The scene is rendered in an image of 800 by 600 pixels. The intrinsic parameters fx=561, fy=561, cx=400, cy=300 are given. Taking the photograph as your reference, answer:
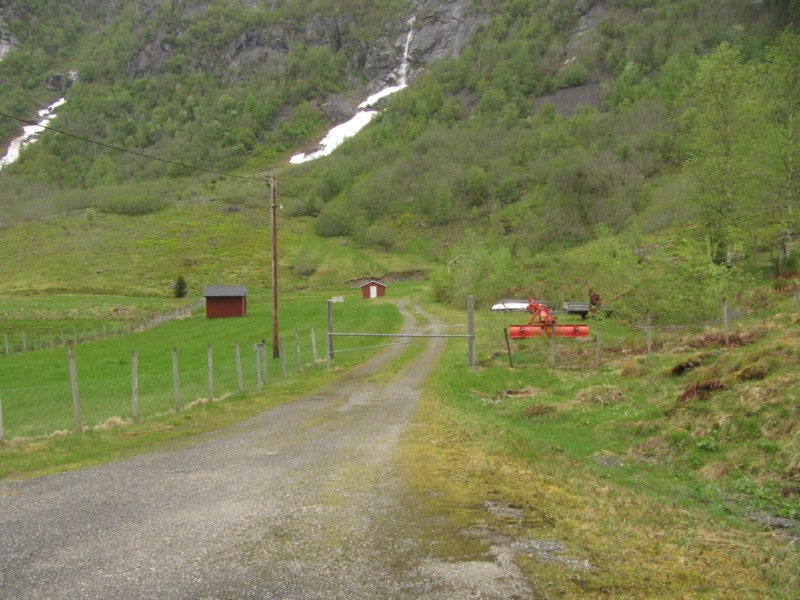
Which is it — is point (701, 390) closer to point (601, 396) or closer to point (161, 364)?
point (601, 396)

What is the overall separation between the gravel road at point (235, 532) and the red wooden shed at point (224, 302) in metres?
56.6

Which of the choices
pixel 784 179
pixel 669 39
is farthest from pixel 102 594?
pixel 669 39

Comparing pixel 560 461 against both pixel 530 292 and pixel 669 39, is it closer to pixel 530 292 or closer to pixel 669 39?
pixel 530 292

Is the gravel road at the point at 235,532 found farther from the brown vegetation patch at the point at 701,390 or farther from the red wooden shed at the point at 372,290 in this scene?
the red wooden shed at the point at 372,290

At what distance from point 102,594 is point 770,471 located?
28.7 feet

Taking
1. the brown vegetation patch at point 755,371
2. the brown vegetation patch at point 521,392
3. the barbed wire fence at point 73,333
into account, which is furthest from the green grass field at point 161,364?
the brown vegetation patch at point 755,371

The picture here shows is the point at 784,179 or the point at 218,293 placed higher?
the point at 784,179

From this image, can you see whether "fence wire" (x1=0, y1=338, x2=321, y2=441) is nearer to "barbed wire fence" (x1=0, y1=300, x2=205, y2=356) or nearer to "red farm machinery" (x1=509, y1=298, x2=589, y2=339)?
"red farm machinery" (x1=509, y1=298, x2=589, y2=339)

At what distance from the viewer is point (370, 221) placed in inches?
5906

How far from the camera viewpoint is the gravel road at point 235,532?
5.25m

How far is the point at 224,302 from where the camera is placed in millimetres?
65562

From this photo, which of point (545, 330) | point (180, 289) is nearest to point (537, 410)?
point (545, 330)

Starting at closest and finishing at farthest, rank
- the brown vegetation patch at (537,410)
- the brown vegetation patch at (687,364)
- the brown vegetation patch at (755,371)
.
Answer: the brown vegetation patch at (755,371) → the brown vegetation patch at (537,410) → the brown vegetation patch at (687,364)

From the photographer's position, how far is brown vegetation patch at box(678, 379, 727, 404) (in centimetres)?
1129
